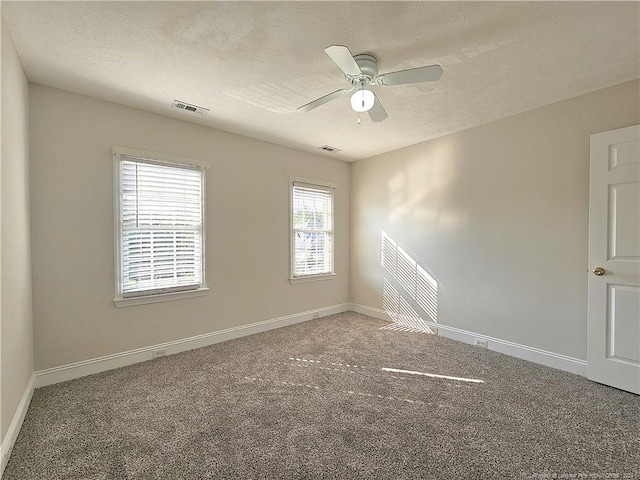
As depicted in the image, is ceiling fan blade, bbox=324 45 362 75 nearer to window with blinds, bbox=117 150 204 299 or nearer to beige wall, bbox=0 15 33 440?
beige wall, bbox=0 15 33 440

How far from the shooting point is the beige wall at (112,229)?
264 cm

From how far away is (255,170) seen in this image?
4.04 meters

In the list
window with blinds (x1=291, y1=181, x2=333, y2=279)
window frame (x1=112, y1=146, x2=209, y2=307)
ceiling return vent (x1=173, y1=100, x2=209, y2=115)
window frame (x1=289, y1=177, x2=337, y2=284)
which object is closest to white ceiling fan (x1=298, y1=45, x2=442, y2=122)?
ceiling return vent (x1=173, y1=100, x2=209, y2=115)

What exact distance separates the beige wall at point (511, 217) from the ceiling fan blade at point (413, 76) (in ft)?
6.13

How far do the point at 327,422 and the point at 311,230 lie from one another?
3003 millimetres

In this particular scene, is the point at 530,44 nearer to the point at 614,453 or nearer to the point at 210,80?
the point at 210,80

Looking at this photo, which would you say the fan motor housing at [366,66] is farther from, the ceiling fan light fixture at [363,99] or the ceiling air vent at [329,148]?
the ceiling air vent at [329,148]

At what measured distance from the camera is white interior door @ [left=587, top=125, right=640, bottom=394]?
249 cm

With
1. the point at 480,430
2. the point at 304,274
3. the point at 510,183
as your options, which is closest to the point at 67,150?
the point at 304,274

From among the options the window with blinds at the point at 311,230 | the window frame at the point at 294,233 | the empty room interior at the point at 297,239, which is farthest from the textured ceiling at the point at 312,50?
the window with blinds at the point at 311,230

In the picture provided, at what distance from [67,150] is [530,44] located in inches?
151

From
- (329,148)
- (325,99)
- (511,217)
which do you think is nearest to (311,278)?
(329,148)

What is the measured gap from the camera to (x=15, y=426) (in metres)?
1.94

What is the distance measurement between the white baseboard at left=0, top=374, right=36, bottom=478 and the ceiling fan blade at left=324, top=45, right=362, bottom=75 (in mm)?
2942
